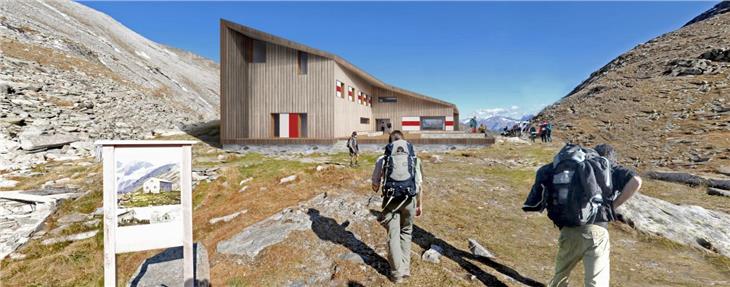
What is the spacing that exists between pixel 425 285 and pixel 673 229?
23.8 feet

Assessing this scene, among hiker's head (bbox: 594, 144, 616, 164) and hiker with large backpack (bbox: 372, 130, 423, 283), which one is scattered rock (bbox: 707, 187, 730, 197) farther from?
hiker with large backpack (bbox: 372, 130, 423, 283)

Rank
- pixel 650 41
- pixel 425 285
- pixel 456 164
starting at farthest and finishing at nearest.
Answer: pixel 650 41
pixel 456 164
pixel 425 285

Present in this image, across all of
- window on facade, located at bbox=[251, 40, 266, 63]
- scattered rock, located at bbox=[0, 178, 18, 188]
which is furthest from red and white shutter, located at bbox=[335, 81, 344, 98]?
scattered rock, located at bbox=[0, 178, 18, 188]

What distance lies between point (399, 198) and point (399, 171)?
0.45 meters

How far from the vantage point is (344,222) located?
7.57 metres

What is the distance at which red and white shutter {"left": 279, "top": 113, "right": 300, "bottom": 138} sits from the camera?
20.5 metres

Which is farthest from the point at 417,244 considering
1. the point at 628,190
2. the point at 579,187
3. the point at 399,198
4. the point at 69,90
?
the point at 69,90

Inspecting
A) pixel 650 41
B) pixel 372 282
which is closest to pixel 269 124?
pixel 372 282

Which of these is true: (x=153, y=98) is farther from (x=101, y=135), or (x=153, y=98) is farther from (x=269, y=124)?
(x=269, y=124)

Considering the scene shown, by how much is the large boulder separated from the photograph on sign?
1306mm

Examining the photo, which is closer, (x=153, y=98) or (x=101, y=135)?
(x=101, y=135)

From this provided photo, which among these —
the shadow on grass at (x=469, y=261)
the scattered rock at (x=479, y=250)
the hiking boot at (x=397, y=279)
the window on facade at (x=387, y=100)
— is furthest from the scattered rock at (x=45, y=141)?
the window on facade at (x=387, y=100)

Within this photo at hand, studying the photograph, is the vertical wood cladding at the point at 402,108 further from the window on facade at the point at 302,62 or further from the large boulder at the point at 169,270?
the large boulder at the point at 169,270

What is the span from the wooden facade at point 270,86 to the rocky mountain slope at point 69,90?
8.56 m
